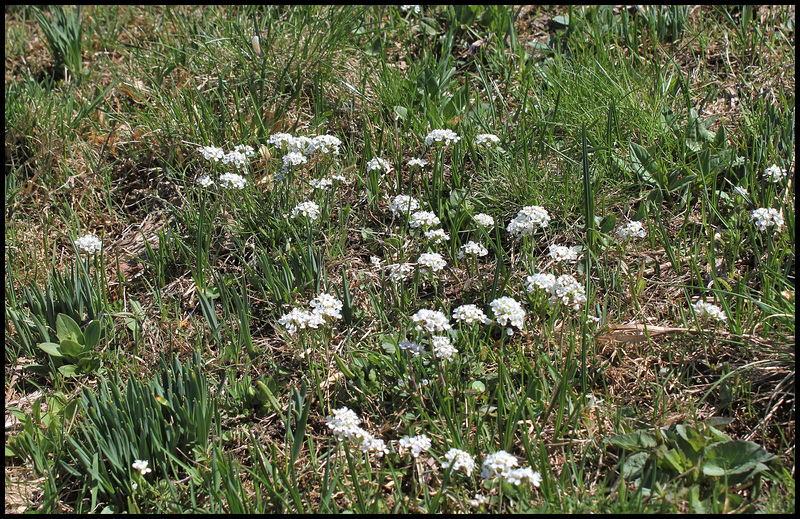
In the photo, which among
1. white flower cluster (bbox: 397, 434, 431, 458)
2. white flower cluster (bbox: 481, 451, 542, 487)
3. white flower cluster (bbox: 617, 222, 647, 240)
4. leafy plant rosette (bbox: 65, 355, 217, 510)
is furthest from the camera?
white flower cluster (bbox: 617, 222, 647, 240)

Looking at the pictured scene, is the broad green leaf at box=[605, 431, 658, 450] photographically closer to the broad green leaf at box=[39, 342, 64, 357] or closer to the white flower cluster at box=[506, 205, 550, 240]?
the white flower cluster at box=[506, 205, 550, 240]

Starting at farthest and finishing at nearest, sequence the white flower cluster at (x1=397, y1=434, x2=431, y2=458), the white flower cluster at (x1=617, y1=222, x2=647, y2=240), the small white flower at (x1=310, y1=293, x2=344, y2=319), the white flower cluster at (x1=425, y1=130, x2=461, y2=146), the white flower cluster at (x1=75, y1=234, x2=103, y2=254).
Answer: the white flower cluster at (x1=425, y1=130, x2=461, y2=146) → the white flower cluster at (x1=75, y1=234, x2=103, y2=254) → the white flower cluster at (x1=617, y1=222, x2=647, y2=240) → the small white flower at (x1=310, y1=293, x2=344, y2=319) → the white flower cluster at (x1=397, y1=434, x2=431, y2=458)

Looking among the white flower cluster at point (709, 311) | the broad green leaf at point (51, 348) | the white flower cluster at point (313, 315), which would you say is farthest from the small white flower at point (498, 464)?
the broad green leaf at point (51, 348)

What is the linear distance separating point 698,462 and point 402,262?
1.32m

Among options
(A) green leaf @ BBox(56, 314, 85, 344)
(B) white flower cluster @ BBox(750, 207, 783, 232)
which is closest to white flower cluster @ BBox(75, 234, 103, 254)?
(A) green leaf @ BBox(56, 314, 85, 344)

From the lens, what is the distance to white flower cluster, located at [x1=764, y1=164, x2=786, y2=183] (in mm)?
2375

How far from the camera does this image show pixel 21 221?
300 cm

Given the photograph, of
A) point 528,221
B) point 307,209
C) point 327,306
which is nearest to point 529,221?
point 528,221

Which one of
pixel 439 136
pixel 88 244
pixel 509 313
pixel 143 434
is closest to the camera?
pixel 143 434

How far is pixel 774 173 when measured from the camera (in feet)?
7.84

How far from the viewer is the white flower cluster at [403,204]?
2.54 metres

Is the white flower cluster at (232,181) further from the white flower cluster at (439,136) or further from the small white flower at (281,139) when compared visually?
the white flower cluster at (439,136)

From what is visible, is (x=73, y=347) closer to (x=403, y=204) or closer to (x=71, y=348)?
(x=71, y=348)

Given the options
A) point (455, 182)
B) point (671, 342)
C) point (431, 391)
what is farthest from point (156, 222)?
point (671, 342)
